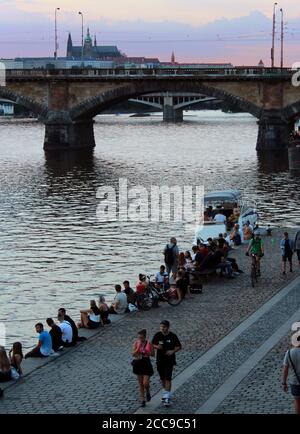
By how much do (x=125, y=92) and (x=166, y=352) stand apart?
85.5m

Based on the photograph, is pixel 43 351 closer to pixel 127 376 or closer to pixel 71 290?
pixel 127 376

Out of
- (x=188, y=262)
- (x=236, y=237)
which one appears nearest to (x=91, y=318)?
(x=188, y=262)

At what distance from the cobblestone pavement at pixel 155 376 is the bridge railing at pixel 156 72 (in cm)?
6938

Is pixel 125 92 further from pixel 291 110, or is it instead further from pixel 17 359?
pixel 17 359

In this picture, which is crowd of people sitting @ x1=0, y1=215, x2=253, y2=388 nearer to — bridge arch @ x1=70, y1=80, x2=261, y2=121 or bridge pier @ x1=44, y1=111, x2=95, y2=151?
bridge arch @ x1=70, y1=80, x2=261, y2=121

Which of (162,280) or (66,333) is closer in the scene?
(66,333)

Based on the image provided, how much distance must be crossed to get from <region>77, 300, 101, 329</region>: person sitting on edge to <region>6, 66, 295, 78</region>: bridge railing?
7375 cm

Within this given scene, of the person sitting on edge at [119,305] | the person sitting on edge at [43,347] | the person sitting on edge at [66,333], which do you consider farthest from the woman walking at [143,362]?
the person sitting on edge at [119,305]

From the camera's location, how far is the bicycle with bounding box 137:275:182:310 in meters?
28.9

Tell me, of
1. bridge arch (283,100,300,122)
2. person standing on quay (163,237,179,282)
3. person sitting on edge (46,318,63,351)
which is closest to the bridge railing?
bridge arch (283,100,300,122)

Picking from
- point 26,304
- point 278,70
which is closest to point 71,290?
point 26,304

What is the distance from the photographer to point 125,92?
4080 inches

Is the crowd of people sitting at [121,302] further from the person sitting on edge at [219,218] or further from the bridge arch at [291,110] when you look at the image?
the bridge arch at [291,110]
